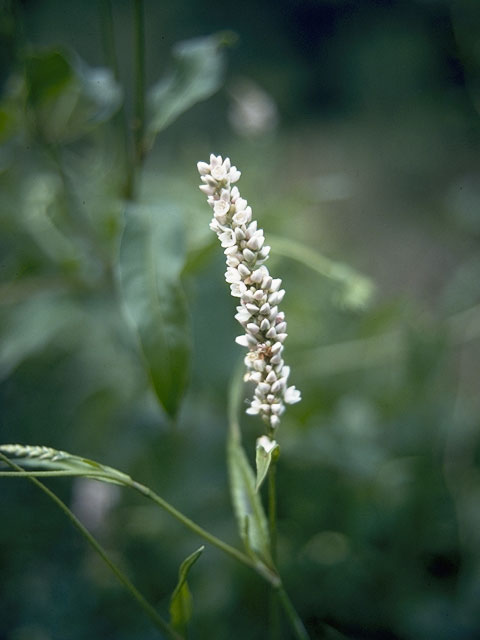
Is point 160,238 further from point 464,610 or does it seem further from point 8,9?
point 464,610

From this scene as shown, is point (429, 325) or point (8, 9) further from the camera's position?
point (429, 325)

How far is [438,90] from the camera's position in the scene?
12.3ft

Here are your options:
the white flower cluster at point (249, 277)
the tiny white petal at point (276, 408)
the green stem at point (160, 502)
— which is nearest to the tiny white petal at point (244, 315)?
the white flower cluster at point (249, 277)

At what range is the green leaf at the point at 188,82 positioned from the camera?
1113 mm

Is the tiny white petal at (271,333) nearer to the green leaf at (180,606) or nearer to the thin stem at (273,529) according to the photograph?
the thin stem at (273,529)

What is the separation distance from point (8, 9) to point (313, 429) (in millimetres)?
974

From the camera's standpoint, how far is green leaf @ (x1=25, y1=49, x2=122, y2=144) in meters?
1.17

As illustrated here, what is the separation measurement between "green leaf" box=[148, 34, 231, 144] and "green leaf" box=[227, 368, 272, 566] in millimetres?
503

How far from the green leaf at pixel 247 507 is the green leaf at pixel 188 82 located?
1.65 ft

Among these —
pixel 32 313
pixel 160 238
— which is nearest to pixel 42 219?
pixel 32 313

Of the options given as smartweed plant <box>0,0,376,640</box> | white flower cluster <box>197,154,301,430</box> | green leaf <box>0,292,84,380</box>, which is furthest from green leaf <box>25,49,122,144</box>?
white flower cluster <box>197,154,301,430</box>

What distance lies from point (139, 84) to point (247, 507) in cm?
69

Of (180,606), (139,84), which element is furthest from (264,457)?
(139,84)

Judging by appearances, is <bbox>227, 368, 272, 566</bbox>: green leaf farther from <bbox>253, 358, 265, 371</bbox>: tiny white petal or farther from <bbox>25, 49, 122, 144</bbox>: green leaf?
<bbox>25, 49, 122, 144</bbox>: green leaf
